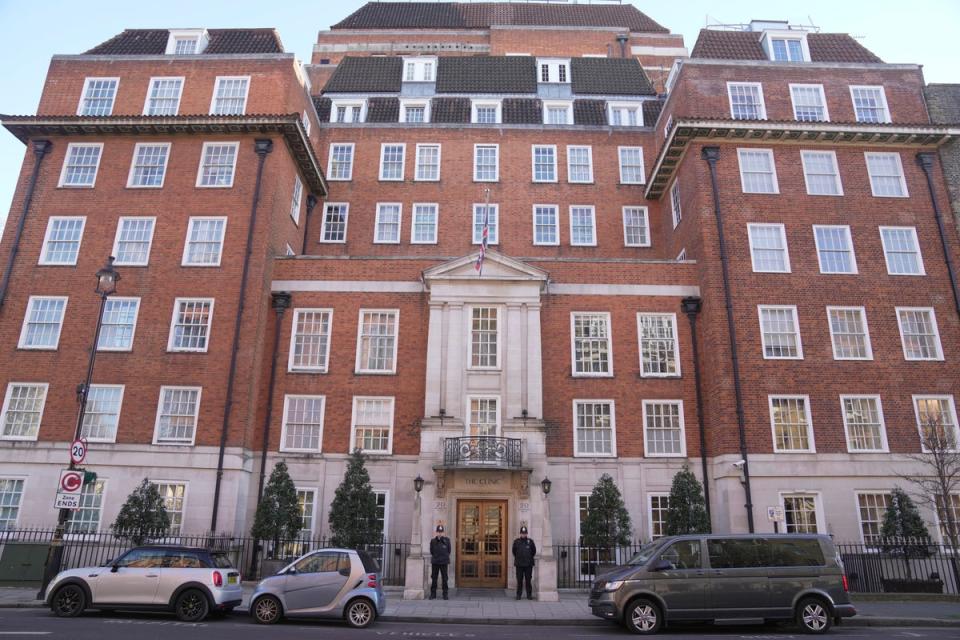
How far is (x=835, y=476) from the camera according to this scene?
22234 millimetres

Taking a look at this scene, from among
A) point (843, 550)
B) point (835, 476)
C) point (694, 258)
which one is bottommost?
point (843, 550)

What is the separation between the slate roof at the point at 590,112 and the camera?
34.3 metres

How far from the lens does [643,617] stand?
13.6 m

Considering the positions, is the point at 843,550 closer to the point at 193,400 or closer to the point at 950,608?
the point at 950,608

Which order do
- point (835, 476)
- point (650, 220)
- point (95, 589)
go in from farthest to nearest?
point (650, 220) → point (835, 476) → point (95, 589)

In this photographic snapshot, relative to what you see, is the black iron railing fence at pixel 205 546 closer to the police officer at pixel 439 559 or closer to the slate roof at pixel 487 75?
the police officer at pixel 439 559

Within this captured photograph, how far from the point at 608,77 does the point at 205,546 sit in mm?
31746

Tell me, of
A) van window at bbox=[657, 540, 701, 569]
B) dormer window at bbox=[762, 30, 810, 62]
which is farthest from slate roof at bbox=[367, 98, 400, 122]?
van window at bbox=[657, 540, 701, 569]

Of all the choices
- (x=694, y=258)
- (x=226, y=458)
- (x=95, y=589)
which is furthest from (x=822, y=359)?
(x=95, y=589)

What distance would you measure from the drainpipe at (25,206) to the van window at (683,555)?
25.8 metres

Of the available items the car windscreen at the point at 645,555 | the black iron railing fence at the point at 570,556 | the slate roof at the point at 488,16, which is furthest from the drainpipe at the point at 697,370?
the slate roof at the point at 488,16

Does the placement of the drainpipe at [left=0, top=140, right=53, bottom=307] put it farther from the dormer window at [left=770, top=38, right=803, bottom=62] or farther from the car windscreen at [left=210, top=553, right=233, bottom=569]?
the dormer window at [left=770, top=38, right=803, bottom=62]

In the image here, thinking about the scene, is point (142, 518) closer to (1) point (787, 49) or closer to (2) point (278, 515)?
(2) point (278, 515)

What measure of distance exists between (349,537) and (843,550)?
16.5 m
